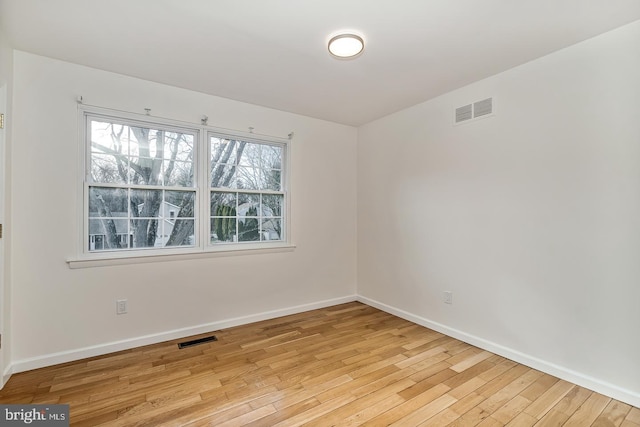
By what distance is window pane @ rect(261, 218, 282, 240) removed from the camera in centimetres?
371

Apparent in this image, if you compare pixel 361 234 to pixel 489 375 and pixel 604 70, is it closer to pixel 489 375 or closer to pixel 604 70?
pixel 489 375

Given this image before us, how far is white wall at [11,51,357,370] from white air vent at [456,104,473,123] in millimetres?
1753

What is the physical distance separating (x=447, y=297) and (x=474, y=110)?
192 cm

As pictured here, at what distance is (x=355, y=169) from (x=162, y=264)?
2.78m

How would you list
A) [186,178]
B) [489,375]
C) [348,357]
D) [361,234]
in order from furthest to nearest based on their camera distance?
[361,234] < [186,178] < [348,357] < [489,375]

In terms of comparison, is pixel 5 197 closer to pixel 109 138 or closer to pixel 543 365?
pixel 109 138

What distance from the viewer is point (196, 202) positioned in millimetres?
3193

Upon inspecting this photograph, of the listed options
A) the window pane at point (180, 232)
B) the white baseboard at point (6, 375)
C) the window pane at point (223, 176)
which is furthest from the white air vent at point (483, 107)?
the white baseboard at point (6, 375)

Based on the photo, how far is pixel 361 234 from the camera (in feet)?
14.2

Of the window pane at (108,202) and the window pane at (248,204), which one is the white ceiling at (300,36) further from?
the window pane at (248,204)

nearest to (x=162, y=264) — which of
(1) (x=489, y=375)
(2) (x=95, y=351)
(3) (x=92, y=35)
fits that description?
(2) (x=95, y=351)

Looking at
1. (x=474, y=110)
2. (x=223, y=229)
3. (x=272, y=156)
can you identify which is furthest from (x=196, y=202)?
(x=474, y=110)

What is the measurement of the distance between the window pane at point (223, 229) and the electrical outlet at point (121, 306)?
98 centimetres

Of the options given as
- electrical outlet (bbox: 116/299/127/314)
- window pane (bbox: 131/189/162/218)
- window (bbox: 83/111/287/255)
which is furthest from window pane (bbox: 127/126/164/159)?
electrical outlet (bbox: 116/299/127/314)
